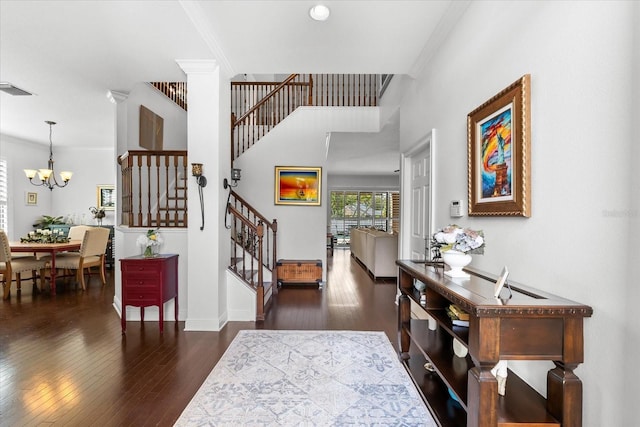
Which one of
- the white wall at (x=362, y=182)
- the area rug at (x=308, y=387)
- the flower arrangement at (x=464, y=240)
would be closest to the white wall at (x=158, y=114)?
the area rug at (x=308, y=387)

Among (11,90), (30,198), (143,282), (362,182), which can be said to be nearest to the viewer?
(143,282)

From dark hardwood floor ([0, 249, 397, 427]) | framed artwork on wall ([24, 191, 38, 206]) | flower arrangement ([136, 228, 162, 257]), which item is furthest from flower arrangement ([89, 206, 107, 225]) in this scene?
flower arrangement ([136, 228, 162, 257])

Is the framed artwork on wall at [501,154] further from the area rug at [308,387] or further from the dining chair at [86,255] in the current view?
the dining chair at [86,255]

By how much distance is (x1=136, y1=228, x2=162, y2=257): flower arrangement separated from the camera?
346 centimetres

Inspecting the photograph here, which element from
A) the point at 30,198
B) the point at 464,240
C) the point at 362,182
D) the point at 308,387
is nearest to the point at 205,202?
the point at 308,387

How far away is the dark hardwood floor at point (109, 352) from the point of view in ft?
6.86

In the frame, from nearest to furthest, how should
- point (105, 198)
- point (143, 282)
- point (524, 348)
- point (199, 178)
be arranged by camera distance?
1. point (524, 348)
2. point (143, 282)
3. point (199, 178)
4. point (105, 198)

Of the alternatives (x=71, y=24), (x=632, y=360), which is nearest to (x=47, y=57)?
(x=71, y=24)

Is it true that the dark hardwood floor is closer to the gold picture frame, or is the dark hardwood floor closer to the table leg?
the table leg

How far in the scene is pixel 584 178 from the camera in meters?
1.33

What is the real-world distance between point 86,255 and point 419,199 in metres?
5.59

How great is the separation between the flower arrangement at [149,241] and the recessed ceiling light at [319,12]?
9.15ft

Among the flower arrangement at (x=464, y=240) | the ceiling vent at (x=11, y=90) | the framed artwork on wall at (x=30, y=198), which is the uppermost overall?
the ceiling vent at (x=11, y=90)

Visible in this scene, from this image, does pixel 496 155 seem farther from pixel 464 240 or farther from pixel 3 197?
pixel 3 197
